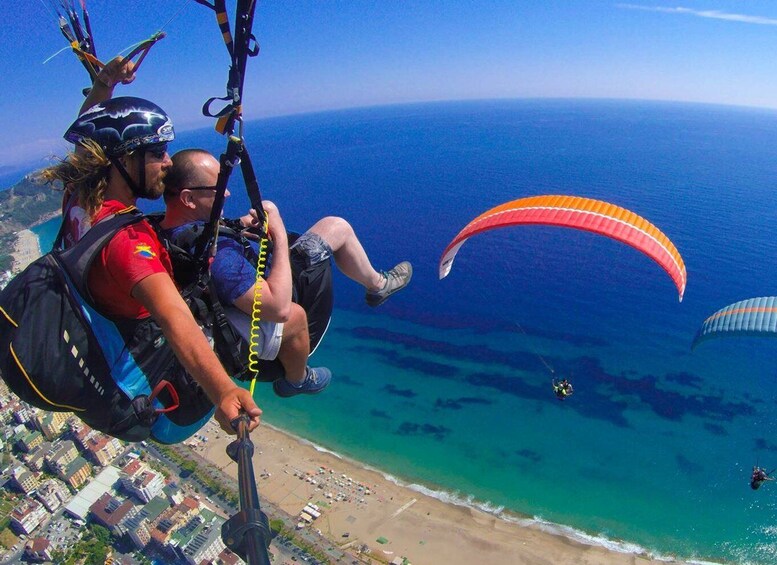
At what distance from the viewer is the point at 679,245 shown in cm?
3966

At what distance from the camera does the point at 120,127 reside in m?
2.36

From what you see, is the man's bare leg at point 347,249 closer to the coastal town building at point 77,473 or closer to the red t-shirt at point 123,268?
the red t-shirt at point 123,268

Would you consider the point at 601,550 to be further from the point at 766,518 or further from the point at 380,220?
the point at 380,220

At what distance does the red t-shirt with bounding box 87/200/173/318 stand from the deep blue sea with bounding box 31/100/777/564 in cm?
2064

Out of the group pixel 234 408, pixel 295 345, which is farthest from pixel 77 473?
pixel 234 408

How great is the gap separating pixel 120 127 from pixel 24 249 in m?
76.0

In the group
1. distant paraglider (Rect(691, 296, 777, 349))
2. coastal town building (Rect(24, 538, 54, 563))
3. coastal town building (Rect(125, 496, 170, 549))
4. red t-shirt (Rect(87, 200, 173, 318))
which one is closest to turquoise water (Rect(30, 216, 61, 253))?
coastal town building (Rect(24, 538, 54, 563))

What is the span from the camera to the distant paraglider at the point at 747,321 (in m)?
11.6

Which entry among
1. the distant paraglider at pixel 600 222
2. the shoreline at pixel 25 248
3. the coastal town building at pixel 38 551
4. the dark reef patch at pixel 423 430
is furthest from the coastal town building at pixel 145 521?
the shoreline at pixel 25 248

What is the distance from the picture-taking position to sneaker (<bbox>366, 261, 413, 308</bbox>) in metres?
4.55

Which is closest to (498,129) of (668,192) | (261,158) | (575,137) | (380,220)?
(575,137)

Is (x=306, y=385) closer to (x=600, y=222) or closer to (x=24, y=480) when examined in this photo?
(x=600, y=222)

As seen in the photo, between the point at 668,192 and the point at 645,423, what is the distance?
3990cm

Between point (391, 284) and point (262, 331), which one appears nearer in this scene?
point (262, 331)
